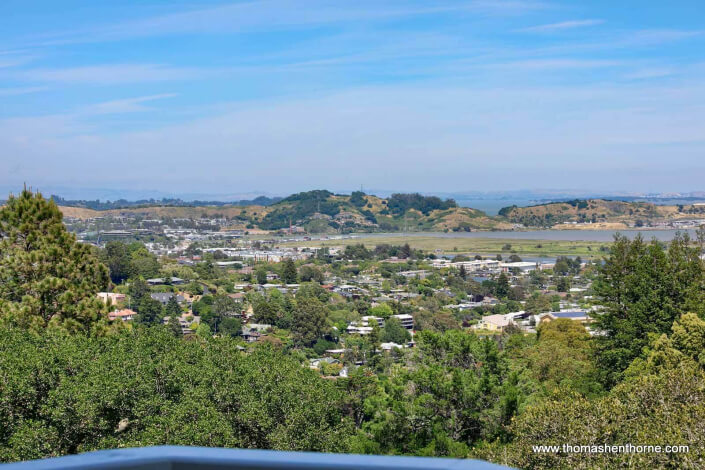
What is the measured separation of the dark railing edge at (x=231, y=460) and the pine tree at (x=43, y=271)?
903 cm

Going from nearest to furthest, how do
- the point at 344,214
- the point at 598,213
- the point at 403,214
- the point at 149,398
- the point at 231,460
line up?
the point at 231,460 → the point at 149,398 → the point at 598,213 → the point at 344,214 → the point at 403,214

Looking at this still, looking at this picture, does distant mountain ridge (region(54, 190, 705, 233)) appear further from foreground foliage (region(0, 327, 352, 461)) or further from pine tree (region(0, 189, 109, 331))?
foreground foliage (region(0, 327, 352, 461))

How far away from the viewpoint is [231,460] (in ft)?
2.82

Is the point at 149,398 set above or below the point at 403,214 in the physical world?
above

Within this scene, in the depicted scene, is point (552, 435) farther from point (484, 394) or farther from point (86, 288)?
point (86, 288)

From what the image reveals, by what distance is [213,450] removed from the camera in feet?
2.89

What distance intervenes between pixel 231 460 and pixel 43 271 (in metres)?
9.69

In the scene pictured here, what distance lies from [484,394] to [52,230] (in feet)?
22.4

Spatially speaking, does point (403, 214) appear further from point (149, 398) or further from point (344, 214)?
point (149, 398)

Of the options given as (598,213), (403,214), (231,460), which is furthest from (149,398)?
(403,214)

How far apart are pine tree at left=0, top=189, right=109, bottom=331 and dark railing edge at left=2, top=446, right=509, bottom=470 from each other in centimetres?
903

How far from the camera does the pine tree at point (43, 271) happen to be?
30.2 ft

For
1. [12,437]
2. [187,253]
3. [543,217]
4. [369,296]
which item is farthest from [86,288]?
[543,217]

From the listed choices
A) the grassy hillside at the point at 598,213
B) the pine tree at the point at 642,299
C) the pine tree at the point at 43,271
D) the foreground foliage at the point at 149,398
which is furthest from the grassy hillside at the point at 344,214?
the foreground foliage at the point at 149,398
